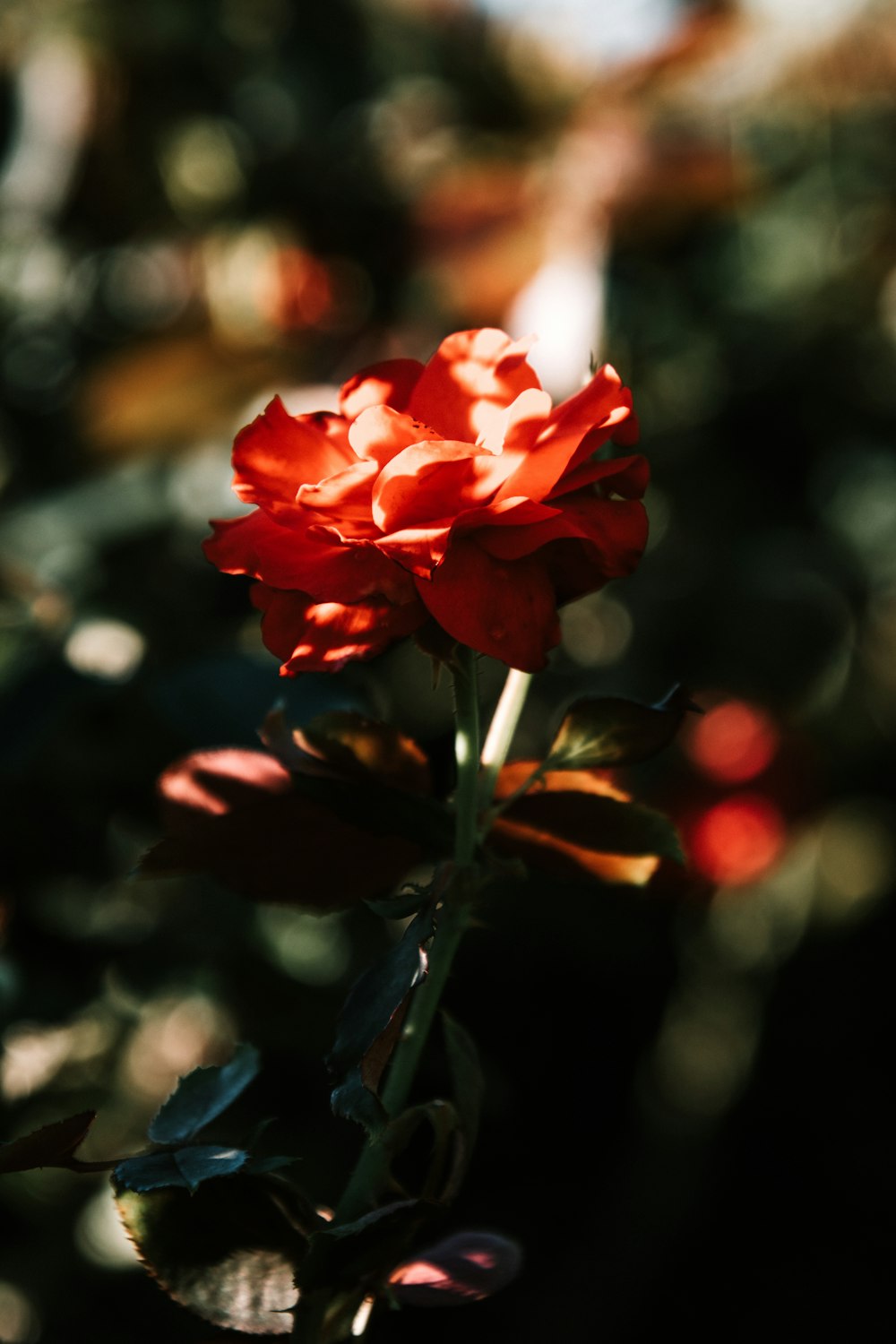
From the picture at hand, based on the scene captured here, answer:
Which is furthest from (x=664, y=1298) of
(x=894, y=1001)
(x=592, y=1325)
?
(x=894, y=1001)

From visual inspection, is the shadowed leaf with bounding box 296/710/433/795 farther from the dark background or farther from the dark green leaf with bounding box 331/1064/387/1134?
the dark background

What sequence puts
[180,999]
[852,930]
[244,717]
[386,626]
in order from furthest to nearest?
[852,930] → [180,999] → [244,717] → [386,626]

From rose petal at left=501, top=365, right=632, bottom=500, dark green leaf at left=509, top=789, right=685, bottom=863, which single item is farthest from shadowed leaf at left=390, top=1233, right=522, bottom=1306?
rose petal at left=501, top=365, right=632, bottom=500

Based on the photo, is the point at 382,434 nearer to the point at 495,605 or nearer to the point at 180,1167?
the point at 495,605

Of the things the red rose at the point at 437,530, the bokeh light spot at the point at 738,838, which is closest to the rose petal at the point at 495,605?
the red rose at the point at 437,530

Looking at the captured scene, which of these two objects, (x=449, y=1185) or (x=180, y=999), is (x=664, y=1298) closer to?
(x=180, y=999)

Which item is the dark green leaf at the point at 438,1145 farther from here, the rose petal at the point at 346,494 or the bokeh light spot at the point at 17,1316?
the bokeh light spot at the point at 17,1316
